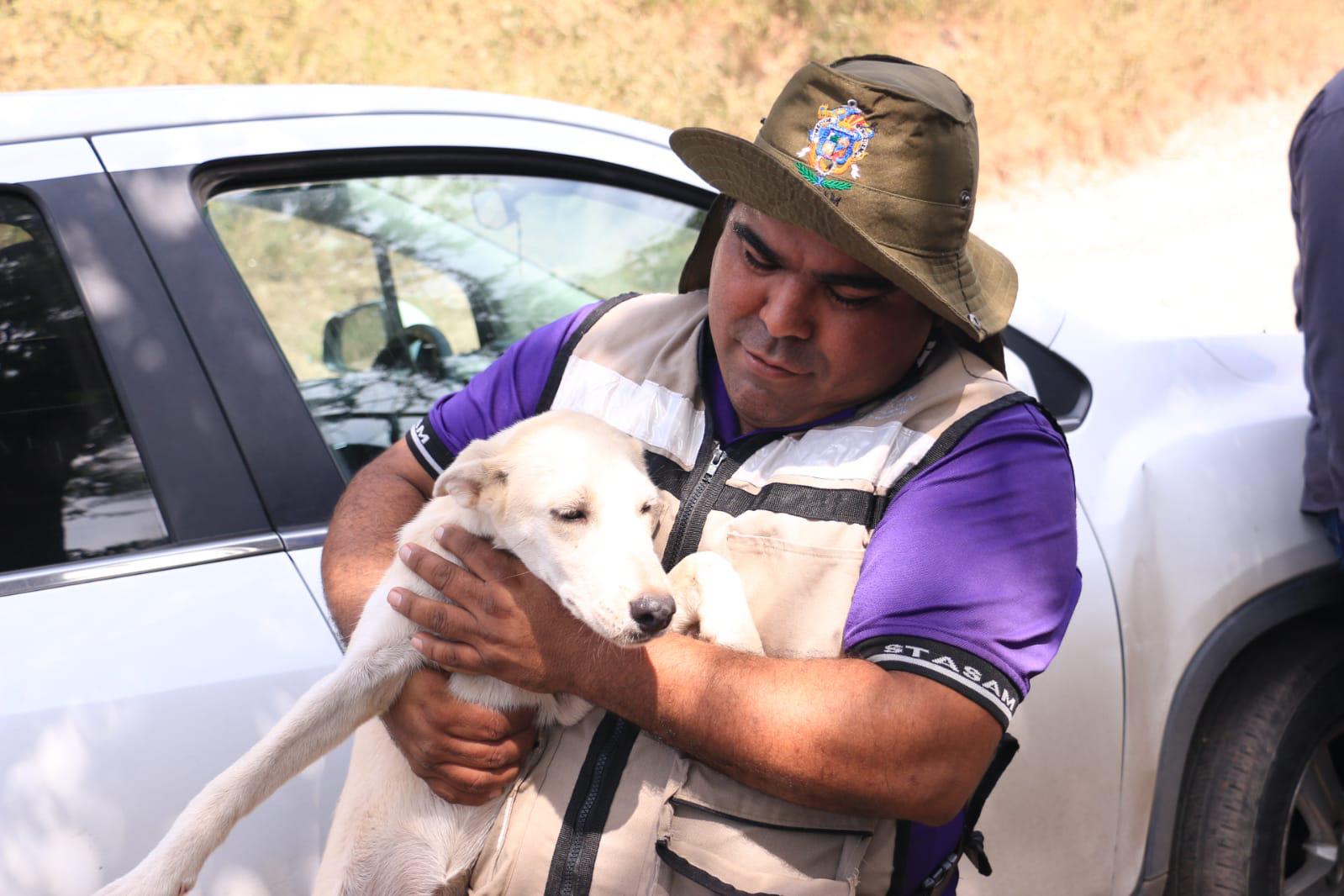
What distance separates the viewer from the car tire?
301cm

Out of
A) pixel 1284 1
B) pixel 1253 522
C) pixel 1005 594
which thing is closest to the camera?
pixel 1005 594

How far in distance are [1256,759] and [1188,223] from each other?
48.2 ft

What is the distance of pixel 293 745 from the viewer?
2008mm

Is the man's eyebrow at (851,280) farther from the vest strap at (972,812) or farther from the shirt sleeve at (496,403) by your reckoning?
the vest strap at (972,812)

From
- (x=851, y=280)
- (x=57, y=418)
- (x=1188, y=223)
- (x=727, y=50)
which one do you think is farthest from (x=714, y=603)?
(x=1188, y=223)

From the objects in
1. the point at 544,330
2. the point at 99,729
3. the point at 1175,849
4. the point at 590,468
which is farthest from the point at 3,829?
the point at 1175,849

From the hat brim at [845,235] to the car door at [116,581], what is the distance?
1147 millimetres

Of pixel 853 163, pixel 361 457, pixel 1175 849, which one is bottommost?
pixel 1175 849

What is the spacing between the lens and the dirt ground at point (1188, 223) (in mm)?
12820

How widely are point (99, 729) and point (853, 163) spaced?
5.54ft

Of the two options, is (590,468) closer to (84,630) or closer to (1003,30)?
(84,630)

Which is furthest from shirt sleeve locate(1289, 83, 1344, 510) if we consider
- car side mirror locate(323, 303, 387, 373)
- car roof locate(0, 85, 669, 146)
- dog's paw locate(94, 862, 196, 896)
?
dog's paw locate(94, 862, 196, 896)

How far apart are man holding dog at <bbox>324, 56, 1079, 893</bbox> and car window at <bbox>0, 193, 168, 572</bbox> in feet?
1.47

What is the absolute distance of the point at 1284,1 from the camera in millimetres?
21219
